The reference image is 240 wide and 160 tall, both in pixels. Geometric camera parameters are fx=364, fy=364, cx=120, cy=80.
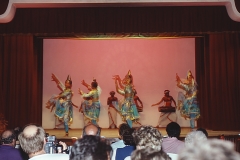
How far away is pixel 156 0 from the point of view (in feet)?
22.5

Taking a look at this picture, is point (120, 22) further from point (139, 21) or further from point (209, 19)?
point (209, 19)

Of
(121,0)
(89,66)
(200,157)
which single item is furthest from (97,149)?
(89,66)

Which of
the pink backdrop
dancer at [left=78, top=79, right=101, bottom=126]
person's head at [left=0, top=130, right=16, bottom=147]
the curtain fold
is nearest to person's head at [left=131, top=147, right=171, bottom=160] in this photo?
person's head at [left=0, top=130, right=16, bottom=147]

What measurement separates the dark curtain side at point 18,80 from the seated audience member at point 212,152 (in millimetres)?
7663

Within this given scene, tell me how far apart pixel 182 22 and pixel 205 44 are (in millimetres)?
1394

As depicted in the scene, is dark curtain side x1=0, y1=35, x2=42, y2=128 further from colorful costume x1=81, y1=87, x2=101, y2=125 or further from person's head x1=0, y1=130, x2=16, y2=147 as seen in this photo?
person's head x1=0, y1=130, x2=16, y2=147

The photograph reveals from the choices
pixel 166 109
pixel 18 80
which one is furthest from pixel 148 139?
pixel 166 109

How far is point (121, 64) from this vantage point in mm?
10133

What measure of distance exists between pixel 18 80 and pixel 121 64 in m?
2.98

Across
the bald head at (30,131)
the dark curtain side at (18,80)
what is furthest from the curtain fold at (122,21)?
the bald head at (30,131)

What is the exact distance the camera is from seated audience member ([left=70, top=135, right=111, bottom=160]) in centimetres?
145

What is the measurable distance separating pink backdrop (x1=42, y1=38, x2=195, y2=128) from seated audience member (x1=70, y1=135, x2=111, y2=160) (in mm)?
8435

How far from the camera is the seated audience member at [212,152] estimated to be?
37.2 inches

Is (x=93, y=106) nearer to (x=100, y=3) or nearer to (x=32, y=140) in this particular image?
(x=100, y=3)
